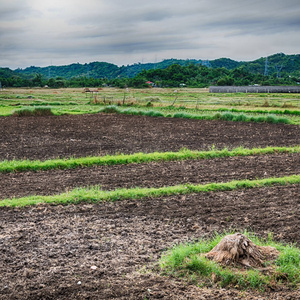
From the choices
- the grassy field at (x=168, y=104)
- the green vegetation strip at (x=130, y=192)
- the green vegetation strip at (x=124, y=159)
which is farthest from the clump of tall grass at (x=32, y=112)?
the green vegetation strip at (x=130, y=192)

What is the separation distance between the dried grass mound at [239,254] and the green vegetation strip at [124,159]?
25.0ft

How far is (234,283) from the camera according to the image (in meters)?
4.83

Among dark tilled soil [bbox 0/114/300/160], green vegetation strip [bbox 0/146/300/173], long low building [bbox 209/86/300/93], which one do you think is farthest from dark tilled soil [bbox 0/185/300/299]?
long low building [bbox 209/86/300/93]

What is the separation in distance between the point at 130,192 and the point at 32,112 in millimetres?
21007

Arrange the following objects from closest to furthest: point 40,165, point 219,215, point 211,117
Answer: point 219,215
point 40,165
point 211,117

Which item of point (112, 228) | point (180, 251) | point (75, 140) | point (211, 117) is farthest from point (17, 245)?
point (211, 117)

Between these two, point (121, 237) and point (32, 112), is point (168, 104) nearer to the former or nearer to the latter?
point (32, 112)

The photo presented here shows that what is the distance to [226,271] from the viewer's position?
16.2 feet

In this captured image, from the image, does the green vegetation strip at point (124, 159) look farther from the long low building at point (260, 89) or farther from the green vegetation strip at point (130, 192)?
→ the long low building at point (260, 89)

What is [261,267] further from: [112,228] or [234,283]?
[112,228]

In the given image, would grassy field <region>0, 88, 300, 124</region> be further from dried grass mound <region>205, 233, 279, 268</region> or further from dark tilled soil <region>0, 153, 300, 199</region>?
dried grass mound <region>205, 233, 279, 268</region>

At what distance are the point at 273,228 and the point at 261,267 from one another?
1903 mm

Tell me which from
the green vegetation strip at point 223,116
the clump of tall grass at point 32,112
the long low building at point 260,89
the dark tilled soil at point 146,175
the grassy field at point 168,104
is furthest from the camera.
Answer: the long low building at point 260,89

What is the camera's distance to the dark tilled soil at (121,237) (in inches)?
183
